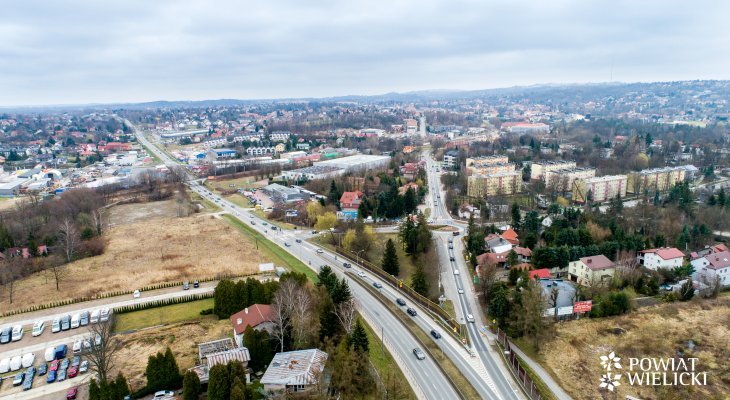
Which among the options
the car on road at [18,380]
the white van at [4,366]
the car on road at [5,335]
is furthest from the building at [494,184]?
the white van at [4,366]

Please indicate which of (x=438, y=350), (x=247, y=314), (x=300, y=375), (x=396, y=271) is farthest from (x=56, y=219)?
(x=438, y=350)

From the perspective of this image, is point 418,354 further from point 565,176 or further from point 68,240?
point 565,176

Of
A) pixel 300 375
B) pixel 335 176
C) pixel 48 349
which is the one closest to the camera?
pixel 300 375

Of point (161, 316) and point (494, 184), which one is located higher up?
point (494, 184)

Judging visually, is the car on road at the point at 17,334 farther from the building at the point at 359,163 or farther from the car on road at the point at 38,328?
the building at the point at 359,163

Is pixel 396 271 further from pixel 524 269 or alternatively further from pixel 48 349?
pixel 48 349

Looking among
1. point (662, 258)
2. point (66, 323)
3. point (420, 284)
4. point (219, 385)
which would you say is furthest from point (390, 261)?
point (66, 323)

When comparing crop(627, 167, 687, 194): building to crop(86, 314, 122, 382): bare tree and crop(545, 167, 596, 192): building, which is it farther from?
crop(86, 314, 122, 382): bare tree
